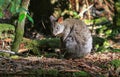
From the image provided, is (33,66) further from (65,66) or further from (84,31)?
(84,31)

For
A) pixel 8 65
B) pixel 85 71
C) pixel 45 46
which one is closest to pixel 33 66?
pixel 8 65

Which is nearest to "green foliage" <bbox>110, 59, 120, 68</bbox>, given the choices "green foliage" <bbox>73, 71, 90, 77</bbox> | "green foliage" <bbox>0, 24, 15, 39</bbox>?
"green foliage" <bbox>73, 71, 90, 77</bbox>

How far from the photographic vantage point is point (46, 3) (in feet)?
41.4

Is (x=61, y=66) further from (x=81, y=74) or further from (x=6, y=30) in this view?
(x=6, y=30)

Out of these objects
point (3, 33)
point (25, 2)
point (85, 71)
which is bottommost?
point (85, 71)

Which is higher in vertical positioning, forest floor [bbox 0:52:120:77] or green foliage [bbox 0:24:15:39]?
green foliage [bbox 0:24:15:39]

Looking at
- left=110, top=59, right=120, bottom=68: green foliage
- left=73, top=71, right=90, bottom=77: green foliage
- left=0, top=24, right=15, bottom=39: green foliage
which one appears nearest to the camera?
left=73, top=71, right=90, bottom=77: green foliage

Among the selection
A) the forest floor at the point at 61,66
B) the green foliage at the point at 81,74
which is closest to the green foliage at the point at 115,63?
the forest floor at the point at 61,66

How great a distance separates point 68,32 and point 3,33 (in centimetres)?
256

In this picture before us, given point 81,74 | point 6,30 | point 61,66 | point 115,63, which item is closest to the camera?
point 81,74

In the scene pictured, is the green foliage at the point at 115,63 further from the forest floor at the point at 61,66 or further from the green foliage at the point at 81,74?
the green foliage at the point at 81,74

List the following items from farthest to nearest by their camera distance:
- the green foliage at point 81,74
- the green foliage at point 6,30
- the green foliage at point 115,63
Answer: the green foliage at point 6,30 < the green foliage at point 115,63 < the green foliage at point 81,74

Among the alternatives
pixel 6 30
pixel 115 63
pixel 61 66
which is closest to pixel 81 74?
pixel 61 66

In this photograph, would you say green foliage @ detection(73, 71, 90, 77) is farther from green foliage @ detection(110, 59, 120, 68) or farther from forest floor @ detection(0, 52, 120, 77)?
green foliage @ detection(110, 59, 120, 68)
